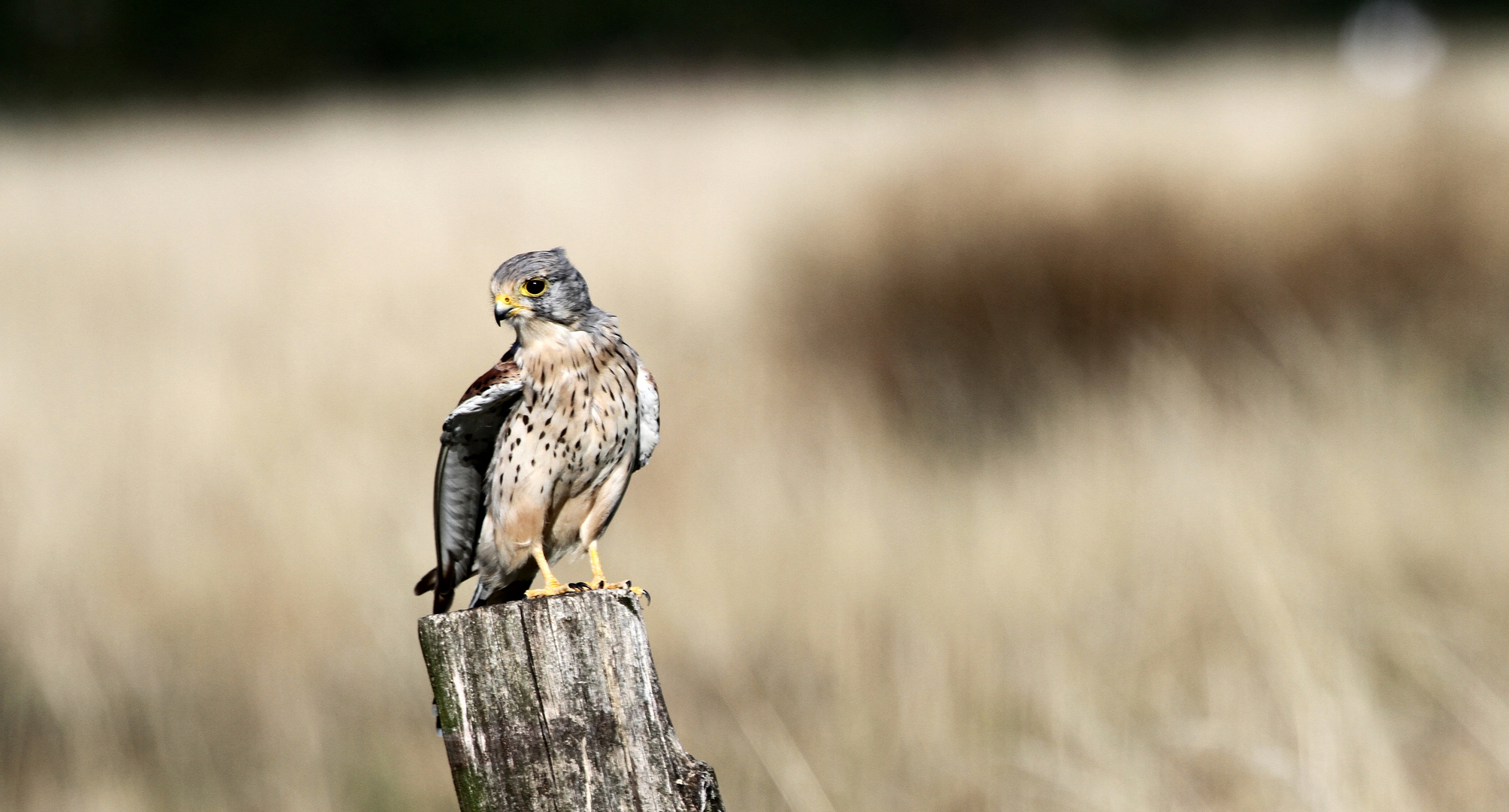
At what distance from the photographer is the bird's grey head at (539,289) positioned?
1.60 meters

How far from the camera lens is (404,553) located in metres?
4.02

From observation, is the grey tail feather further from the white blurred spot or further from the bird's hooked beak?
the white blurred spot

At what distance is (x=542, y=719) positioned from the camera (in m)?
1.26

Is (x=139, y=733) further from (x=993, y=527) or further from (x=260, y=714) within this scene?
(x=993, y=527)

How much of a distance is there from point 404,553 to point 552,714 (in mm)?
2930

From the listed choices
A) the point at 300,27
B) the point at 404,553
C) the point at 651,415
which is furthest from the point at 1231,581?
the point at 300,27

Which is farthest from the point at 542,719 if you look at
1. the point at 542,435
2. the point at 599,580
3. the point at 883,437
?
the point at 883,437

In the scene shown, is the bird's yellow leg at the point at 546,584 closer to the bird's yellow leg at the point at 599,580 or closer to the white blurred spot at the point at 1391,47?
the bird's yellow leg at the point at 599,580

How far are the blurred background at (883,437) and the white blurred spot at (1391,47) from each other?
0.43 ft

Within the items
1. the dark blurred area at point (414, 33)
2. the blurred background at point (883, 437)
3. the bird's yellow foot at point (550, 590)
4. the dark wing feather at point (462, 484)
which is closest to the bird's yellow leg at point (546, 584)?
the bird's yellow foot at point (550, 590)

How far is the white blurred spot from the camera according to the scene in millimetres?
6531

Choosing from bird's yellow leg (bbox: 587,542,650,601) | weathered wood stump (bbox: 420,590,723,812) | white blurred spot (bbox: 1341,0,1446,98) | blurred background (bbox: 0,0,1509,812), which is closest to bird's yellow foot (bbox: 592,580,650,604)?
bird's yellow leg (bbox: 587,542,650,601)

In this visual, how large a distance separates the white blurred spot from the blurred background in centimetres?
13

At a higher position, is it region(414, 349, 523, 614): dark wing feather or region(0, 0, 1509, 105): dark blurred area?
region(0, 0, 1509, 105): dark blurred area
